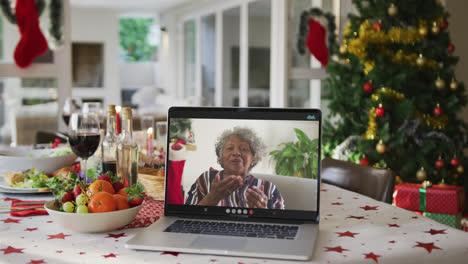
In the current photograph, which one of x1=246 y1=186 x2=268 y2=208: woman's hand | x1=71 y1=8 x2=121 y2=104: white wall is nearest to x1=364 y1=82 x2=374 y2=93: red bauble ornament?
x1=246 y1=186 x2=268 y2=208: woman's hand

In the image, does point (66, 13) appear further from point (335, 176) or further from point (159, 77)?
point (159, 77)

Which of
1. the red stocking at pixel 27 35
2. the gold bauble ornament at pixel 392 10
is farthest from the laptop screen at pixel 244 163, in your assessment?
the red stocking at pixel 27 35

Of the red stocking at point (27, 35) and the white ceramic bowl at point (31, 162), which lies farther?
the red stocking at point (27, 35)

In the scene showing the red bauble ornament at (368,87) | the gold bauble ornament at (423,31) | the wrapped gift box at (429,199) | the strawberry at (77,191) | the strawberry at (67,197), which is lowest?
the wrapped gift box at (429,199)

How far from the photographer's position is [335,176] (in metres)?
1.84

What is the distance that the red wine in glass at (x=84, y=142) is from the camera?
1.33 meters

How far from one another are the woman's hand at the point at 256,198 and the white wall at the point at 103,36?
8.84 metres

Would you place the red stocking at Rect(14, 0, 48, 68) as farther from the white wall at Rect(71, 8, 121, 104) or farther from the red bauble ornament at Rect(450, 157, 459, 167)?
the white wall at Rect(71, 8, 121, 104)

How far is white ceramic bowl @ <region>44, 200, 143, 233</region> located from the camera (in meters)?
1.00

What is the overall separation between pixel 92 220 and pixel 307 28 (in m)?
3.66

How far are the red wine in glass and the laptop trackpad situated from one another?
534 millimetres

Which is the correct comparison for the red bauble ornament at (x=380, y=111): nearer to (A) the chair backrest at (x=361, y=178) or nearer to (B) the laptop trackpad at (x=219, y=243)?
(A) the chair backrest at (x=361, y=178)

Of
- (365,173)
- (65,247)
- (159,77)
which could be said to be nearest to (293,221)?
(65,247)

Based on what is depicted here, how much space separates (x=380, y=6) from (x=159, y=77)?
7210 mm
